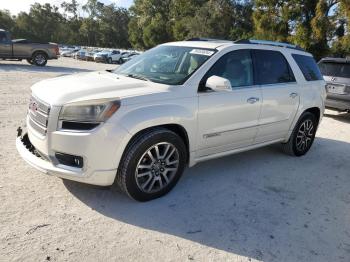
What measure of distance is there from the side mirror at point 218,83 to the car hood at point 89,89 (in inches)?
20.8

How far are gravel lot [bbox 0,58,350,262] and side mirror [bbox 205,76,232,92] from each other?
1260 millimetres

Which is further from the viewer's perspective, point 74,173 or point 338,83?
point 338,83

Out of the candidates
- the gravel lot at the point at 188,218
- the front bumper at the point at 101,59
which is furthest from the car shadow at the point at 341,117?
the front bumper at the point at 101,59

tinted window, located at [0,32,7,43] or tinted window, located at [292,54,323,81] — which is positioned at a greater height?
tinted window, located at [0,32,7,43]

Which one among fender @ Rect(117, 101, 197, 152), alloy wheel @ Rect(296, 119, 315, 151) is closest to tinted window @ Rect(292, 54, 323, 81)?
alloy wheel @ Rect(296, 119, 315, 151)

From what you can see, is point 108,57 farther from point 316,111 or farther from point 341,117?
point 316,111

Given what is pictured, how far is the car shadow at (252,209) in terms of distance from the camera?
342cm

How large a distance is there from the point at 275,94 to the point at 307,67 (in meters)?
1.29

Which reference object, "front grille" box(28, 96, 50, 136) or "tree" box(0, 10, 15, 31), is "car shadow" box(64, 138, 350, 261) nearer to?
"front grille" box(28, 96, 50, 136)

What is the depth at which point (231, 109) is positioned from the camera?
451 centimetres

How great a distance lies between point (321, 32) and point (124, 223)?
25.1 m

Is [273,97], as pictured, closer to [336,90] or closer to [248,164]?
[248,164]

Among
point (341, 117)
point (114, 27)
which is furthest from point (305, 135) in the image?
point (114, 27)

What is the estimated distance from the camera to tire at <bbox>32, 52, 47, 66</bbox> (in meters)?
21.0
